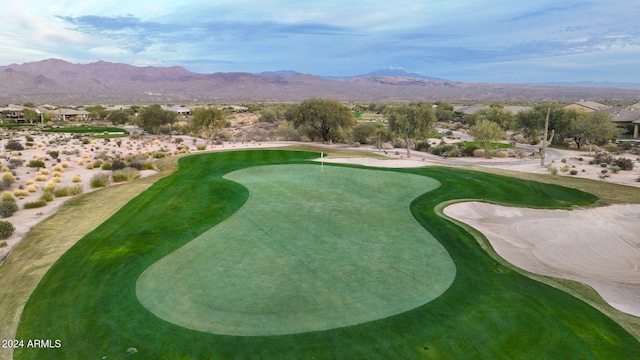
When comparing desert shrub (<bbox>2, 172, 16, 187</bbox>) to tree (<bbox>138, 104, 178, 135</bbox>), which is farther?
tree (<bbox>138, 104, 178, 135</bbox>)

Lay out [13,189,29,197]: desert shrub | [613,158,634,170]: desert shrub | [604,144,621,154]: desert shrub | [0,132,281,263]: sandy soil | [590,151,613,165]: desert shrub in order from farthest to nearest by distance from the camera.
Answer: [604,144,621,154]: desert shrub < [590,151,613,165]: desert shrub < [613,158,634,170]: desert shrub < [13,189,29,197]: desert shrub < [0,132,281,263]: sandy soil

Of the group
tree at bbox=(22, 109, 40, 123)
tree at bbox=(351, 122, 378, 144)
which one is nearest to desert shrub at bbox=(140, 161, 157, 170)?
tree at bbox=(351, 122, 378, 144)

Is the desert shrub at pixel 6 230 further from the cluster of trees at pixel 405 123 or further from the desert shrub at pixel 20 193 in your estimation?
the cluster of trees at pixel 405 123

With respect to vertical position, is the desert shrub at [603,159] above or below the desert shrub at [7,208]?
above

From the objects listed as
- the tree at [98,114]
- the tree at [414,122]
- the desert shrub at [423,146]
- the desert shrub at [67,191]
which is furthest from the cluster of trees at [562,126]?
the tree at [98,114]

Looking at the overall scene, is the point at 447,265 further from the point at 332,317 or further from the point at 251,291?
the point at 251,291

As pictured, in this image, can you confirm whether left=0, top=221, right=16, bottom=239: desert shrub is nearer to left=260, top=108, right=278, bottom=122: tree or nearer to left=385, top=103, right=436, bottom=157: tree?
left=385, top=103, right=436, bottom=157: tree

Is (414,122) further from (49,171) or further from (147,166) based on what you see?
(49,171)
